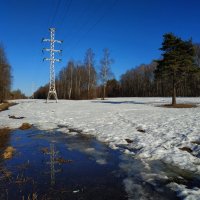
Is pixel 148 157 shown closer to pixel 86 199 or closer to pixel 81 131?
pixel 86 199

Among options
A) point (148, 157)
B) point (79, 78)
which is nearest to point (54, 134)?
point (148, 157)

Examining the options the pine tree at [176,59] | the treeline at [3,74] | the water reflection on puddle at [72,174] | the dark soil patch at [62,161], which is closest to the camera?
the water reflection on puddle at [72,174]

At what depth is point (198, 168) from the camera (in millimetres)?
7684

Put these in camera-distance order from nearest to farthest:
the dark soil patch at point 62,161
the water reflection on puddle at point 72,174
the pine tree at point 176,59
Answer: the water reflection on puddle at point 72,174 → the dark soil patch at point 62,161 → the pine tree at point 176,59

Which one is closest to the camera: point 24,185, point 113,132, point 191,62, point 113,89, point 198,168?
point 24,185

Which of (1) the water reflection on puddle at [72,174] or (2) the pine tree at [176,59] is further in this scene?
(2) the pine tree at [176,59]

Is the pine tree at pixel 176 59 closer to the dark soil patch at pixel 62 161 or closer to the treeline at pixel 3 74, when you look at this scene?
the dark soil patch at pixel 62 161

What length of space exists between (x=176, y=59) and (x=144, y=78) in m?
77.8

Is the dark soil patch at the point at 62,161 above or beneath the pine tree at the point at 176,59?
beneath

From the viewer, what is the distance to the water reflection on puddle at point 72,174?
588 centimetres

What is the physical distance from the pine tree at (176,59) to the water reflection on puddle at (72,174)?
23.4 meters

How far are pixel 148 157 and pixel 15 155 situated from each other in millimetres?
4731

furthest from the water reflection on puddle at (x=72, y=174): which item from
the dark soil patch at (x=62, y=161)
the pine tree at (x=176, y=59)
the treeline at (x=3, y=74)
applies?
A: the treeline at (x=3, y=74)

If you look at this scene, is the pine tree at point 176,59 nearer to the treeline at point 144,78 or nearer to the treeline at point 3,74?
the treeline at point 144,78
